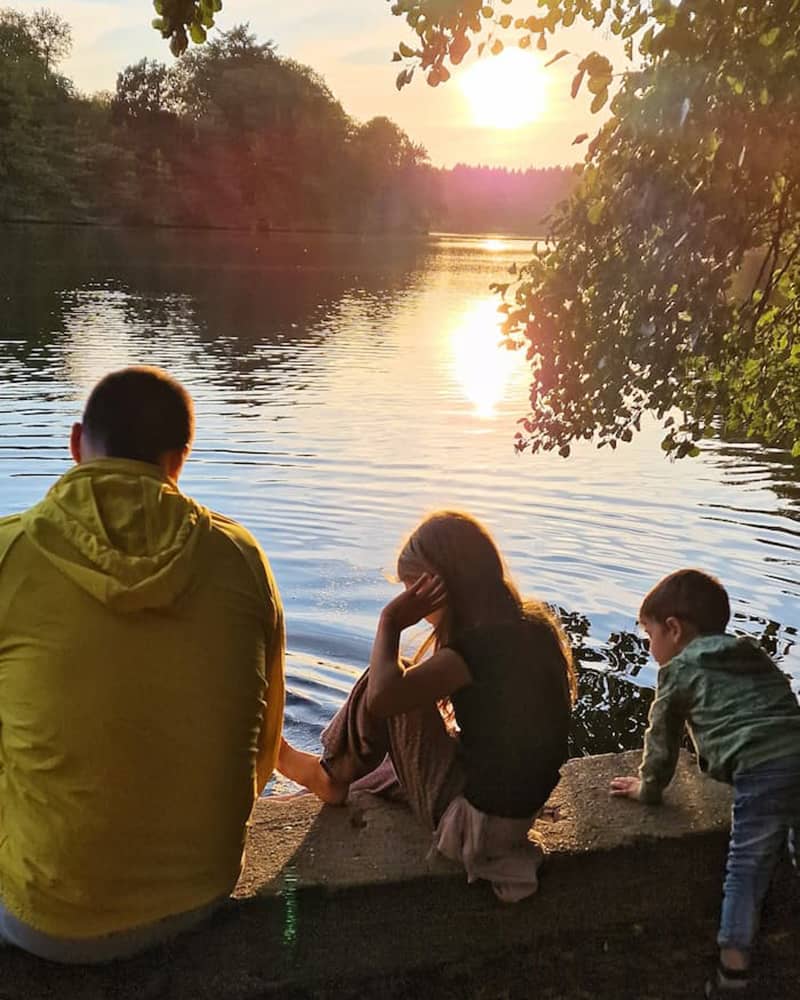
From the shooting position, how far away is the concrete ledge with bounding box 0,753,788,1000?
275 centimetres

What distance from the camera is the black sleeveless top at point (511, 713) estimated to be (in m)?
2.97

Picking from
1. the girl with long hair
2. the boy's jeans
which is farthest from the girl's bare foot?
the boy's jeans

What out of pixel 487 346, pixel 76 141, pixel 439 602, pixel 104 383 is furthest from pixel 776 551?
pixel 76 141

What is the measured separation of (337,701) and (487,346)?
20.5 m

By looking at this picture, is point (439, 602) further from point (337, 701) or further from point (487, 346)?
point (487, 346)

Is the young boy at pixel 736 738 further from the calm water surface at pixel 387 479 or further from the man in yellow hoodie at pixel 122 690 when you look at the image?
the calm water surface at pixel 387 479

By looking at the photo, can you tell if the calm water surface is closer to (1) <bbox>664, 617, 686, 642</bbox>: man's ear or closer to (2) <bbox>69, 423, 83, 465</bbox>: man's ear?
(1) <bbox>664, 617, 686, 642</bbox>: man's ear

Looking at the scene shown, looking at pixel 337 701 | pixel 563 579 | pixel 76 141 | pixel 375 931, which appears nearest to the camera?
pixel 375 931

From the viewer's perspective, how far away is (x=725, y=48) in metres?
3.84

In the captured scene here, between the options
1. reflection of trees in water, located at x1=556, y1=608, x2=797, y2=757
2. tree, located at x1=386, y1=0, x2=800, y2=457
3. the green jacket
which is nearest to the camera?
the green jacket

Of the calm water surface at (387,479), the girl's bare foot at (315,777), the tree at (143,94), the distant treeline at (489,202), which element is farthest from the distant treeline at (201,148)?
the girl's bare foot at (315,777)

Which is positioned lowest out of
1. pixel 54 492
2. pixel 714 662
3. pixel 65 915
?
pixel 65 915

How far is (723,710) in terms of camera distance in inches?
125

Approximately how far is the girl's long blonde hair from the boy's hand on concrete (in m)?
0.47
